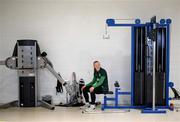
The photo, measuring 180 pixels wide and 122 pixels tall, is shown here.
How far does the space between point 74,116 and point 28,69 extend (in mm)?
1792

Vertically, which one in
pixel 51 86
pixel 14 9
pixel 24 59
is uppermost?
pixel 14 9

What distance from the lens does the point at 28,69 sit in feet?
22.4

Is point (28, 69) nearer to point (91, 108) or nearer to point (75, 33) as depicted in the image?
point (75, 33)

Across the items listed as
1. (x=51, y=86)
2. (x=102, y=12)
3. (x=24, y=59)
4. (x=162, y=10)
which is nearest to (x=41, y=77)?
(x=51, y=86)

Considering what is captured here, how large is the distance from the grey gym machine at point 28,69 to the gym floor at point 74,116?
27cm

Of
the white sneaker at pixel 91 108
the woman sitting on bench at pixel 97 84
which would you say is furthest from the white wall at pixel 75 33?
the white sneaker at pixel 91 108

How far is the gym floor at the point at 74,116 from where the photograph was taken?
5.64 meters

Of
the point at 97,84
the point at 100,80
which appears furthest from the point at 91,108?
the point at 100,80

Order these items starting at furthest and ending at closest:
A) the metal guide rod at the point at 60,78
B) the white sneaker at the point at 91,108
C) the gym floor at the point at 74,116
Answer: the metal guide rod at the point at 60,78 < the white sneaker at the point at 91,108 < the gym floor at the point at 74,116

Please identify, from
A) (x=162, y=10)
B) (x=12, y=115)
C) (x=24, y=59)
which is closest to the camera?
(x=12, y=115)

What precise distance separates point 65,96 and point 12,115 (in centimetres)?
167

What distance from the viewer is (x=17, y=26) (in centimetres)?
723

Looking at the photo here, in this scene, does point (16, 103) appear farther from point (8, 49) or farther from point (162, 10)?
point (162, 10)

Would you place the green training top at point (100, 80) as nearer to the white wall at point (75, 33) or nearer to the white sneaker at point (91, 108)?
the white sneaker at point (91, 108)
